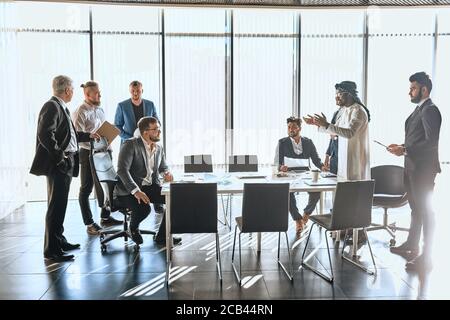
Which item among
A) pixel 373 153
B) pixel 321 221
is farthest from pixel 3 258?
pixel 373 153

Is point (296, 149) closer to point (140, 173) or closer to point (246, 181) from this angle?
point (246, 181)

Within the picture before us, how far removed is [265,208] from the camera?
3.40m

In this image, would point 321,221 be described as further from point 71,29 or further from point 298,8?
point 71,29

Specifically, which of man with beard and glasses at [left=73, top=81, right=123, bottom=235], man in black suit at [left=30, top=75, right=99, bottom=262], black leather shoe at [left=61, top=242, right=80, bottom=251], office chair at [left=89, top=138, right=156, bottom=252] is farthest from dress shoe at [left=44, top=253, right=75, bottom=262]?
man with beard and glasses at [left=73, top=81, right=123, bottom=235]

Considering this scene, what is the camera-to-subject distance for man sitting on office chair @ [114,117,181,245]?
388 cm

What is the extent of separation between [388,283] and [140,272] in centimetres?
201

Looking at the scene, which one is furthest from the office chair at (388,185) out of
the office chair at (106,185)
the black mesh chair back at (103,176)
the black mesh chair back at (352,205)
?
the black mesh chair back at (103,176)

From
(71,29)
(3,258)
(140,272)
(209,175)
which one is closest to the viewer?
(140,272)

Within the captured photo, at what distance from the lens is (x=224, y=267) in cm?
368

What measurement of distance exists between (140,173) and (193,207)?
0.97 metres

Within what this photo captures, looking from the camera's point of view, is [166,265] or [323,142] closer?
[166,265]

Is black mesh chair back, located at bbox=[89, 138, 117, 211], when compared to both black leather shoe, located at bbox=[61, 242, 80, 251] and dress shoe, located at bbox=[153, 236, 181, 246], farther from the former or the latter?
dress shoe, located at bbox=[153, 236, 181, 246]

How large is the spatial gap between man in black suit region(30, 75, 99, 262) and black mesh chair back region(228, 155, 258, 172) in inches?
76.1

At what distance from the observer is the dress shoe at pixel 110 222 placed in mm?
5096
